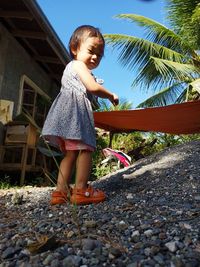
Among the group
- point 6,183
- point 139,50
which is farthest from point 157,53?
point 6,183

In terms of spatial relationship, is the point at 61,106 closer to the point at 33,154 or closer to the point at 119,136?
the point at 33,154

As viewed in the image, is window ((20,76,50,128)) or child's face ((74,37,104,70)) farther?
window ((20,76,50,128))

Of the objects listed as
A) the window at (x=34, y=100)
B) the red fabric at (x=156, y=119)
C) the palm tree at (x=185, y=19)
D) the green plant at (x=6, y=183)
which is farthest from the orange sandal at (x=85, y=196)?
the palm tree at (x=185, y=19)

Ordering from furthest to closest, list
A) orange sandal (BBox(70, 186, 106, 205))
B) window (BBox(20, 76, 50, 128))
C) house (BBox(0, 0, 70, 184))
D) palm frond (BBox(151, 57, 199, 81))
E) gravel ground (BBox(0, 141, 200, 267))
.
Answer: palm frond (BBox(151, 57, 199, 81))
window (BBox(20, 76, 50, 128))
house (BBox(0, 0, 70, 184))
orange sandal (BBox(70, 186, 106, 205))
gravel ground (BBox(0, 141, 200, 267))

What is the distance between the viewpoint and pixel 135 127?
13.0ft

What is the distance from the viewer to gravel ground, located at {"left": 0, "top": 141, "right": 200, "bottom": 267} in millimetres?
1534

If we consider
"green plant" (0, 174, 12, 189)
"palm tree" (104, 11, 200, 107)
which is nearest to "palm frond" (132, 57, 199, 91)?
"palm tree" (104, 11, 200, 107)

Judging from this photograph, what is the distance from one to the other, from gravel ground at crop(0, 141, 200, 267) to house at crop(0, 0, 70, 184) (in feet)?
10.4

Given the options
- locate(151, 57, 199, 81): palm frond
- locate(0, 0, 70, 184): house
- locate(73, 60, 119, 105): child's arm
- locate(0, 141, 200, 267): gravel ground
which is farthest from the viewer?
locate(151, 57, 199, 81): palm frond

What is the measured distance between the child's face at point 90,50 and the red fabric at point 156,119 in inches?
39.8

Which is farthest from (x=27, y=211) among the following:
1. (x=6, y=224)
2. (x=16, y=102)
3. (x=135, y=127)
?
(x=16, y=102)

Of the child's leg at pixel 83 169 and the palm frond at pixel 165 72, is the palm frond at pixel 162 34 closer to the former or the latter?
the palm frond at pixel 165 72

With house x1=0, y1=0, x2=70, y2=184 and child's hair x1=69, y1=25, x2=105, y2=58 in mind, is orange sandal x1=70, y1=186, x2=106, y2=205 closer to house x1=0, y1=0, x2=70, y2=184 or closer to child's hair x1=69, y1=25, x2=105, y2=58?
child's hair x1=69, y1=25, x2=105, y2=58

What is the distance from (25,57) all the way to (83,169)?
16.7 ft
